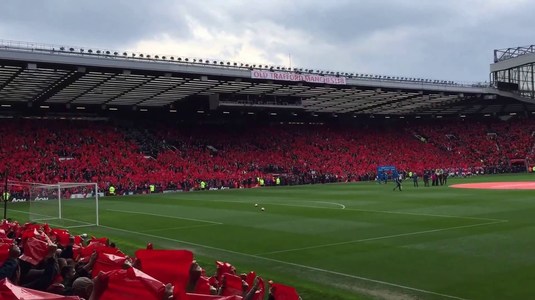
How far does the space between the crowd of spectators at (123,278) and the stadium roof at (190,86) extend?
31633 millimetres

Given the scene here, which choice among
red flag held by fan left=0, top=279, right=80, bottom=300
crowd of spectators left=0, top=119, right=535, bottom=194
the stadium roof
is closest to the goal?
the stadium roof

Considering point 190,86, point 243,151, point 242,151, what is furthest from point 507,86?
point 190,86

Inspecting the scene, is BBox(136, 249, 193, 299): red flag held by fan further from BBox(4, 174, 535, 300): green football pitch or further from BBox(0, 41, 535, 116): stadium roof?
BBox(0, 41, 535, 116): stadium roof

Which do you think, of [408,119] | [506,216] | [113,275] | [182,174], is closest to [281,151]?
[182,174]

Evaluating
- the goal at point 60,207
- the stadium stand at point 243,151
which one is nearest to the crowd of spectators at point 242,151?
the stadium stand at point 243,151

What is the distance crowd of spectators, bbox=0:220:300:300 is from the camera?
3.83 meters

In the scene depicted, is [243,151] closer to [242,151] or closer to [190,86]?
[242,151]

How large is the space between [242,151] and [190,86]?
53.5 ft

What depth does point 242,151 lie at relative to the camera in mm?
63250

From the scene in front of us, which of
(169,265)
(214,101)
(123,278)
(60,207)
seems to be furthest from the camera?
(214,101)

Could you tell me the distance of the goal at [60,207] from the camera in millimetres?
25353

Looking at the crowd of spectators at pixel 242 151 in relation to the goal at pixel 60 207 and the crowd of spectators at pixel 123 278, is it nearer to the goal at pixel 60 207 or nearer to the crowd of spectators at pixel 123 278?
the goal at pixel 60 207

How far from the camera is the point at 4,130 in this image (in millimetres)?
51562

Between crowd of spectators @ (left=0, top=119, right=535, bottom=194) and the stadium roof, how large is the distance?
3636 millimetres
